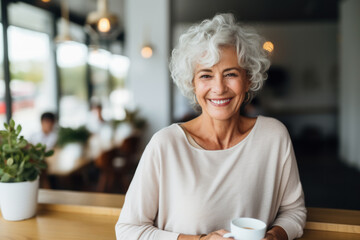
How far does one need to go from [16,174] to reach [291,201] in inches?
47.9

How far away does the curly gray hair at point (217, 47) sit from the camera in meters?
1.41

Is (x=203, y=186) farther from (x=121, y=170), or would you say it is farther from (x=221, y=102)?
(x=121, y=170)

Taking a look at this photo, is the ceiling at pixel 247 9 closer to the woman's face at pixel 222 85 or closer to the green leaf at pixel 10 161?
the green leaf at pixel 10 161

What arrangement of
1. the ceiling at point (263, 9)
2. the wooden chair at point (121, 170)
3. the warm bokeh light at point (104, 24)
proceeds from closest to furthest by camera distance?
the warm bokeh light at point (104, 24), the wooden chair at point (121, 170), the ceiling at point (263, 9)

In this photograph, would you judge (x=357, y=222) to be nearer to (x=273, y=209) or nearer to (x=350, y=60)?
(x=273, y=209)

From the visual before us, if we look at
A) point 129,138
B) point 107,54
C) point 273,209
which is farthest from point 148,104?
point 273,209

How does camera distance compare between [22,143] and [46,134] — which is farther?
[46,134]

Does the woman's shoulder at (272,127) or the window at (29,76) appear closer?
the woman's shoulder at (272,127)

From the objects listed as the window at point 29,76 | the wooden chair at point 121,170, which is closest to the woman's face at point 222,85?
the wooden chair at point 121,170

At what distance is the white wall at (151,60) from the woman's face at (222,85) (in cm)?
468

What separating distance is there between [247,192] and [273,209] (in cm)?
17

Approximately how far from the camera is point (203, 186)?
142cm

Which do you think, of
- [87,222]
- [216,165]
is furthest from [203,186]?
[87,222]

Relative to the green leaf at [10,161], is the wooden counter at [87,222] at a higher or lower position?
lower
